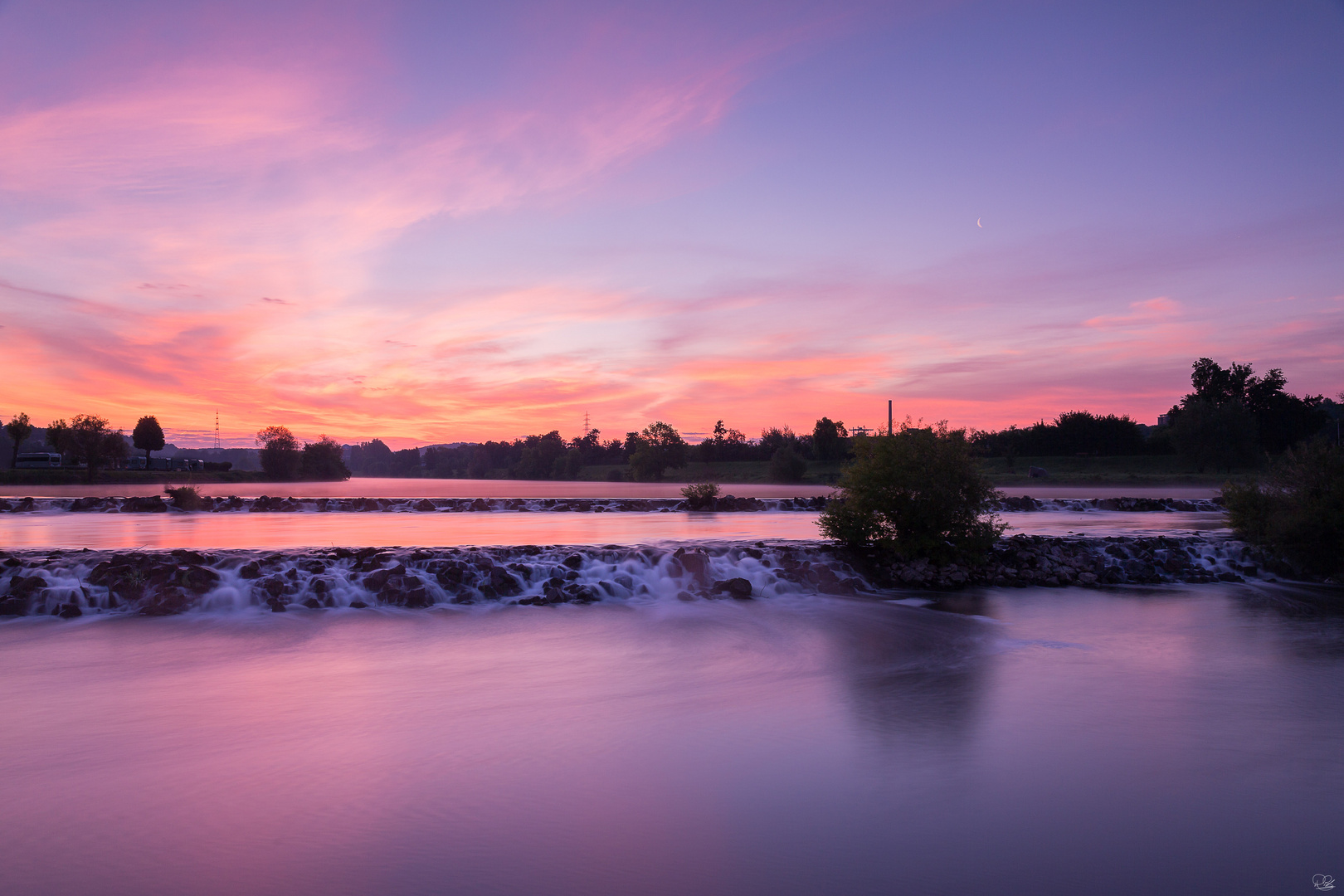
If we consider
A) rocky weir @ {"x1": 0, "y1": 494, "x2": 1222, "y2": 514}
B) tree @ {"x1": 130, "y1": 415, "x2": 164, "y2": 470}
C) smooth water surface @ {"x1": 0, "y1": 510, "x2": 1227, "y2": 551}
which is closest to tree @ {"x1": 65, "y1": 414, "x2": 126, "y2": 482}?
tree @ {"x1": 130, "y1": 415, "x2": 164, "y2": 470}

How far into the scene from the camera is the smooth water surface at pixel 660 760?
405cm

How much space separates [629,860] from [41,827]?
348cm

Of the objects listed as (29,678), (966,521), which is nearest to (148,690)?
(29,678)

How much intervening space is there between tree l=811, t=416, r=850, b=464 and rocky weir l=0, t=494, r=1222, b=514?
201 ft

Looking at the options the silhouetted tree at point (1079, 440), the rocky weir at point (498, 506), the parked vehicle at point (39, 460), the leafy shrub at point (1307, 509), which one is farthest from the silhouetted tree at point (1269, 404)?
the parked vehicle at point (39, 460)

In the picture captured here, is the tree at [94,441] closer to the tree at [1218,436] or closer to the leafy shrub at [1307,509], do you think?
the leafy shrub at [1307,509]

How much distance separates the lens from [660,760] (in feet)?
18.8

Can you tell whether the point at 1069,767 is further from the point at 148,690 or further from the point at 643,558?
the point at 643,558

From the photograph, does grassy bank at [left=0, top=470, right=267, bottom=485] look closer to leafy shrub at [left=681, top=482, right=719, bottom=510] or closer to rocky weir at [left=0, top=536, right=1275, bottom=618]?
leafy shrub at [left=681, top=482, right=719, bottom=510]

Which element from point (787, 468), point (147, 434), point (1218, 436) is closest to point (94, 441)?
point (147, 434)

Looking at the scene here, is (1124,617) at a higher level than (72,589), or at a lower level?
lower

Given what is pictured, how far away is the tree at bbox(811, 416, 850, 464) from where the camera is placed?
100375 millimetres

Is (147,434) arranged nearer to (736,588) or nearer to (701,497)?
(701,497)

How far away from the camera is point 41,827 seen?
14.6ft
